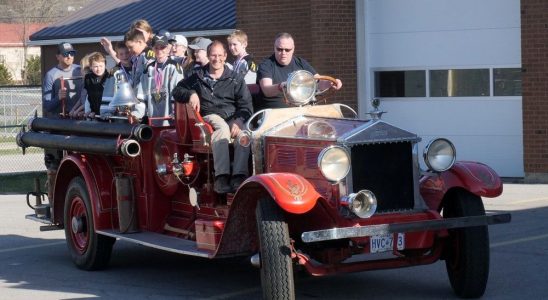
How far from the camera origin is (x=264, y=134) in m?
8.45

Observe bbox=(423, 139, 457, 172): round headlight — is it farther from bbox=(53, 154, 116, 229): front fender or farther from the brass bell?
bbox=(53, 154, 116, 229): front fender

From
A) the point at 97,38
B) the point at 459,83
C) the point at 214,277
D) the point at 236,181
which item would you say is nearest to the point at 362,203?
the point at 236,181

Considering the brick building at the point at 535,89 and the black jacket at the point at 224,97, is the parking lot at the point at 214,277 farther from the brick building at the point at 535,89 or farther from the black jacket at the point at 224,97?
the brick building at the point at 535,89

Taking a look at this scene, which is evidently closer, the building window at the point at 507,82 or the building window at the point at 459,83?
the building window at the point at 507,82

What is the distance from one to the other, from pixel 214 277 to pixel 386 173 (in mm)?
2363

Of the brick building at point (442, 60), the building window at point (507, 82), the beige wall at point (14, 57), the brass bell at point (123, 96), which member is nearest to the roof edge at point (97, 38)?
the brick building at point (442, 60)

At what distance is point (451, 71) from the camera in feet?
61.0

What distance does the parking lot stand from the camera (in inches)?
349

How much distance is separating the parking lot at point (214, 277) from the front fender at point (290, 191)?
1.37m

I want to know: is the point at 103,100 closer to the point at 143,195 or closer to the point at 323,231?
the point at 143,195

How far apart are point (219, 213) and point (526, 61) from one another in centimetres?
960

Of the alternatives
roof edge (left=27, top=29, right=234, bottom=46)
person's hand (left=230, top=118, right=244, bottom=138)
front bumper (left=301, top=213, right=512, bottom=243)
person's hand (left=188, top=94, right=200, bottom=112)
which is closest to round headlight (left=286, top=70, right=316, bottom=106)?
person's hand (left=230, top=118, right=244, bottom=138)

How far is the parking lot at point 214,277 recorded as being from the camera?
349 inches

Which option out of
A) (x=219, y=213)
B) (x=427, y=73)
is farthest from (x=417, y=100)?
(x=219, y=213)
